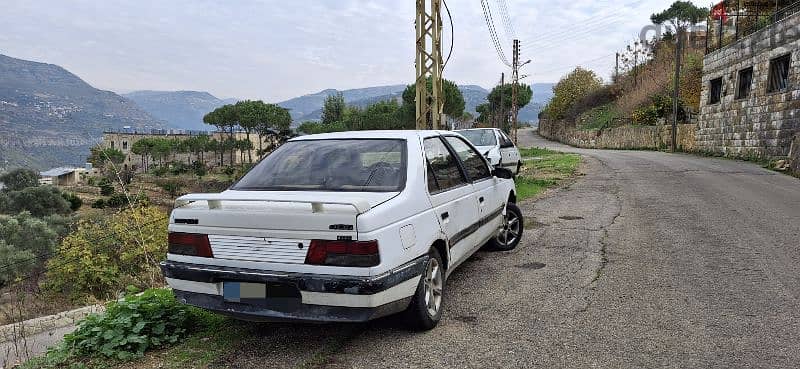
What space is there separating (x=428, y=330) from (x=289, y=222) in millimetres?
1359

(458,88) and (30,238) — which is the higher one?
(458,88)

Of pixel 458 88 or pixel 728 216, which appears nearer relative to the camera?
pixel 728 216

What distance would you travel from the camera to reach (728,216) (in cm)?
829

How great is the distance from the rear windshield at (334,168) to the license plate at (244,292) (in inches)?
33.4

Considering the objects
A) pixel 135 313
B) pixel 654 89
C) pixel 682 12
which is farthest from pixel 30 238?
pixel 682 12

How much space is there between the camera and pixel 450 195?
427 cm

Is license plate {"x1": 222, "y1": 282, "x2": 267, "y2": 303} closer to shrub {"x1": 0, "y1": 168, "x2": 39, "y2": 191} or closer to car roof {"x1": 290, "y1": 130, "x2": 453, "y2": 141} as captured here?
car roof {"x1": 290, "y1": 130, "x2": 453, "y2": 141}

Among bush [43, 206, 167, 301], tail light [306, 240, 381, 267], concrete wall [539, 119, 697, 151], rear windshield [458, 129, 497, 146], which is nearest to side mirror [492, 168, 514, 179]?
tail light [306, 240, 381, 267]

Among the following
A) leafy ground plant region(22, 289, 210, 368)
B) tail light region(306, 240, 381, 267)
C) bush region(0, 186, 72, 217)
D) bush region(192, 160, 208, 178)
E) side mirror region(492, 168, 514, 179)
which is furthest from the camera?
bush region(192, 160, 208, 178)

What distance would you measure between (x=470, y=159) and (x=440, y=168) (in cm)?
96

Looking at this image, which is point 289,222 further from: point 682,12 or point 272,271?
point 682,12

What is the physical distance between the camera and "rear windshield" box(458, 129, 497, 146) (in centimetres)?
1320

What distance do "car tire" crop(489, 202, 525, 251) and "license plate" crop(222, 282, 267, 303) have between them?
11.6 feet

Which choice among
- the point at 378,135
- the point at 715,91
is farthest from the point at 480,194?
the point at 715,91
